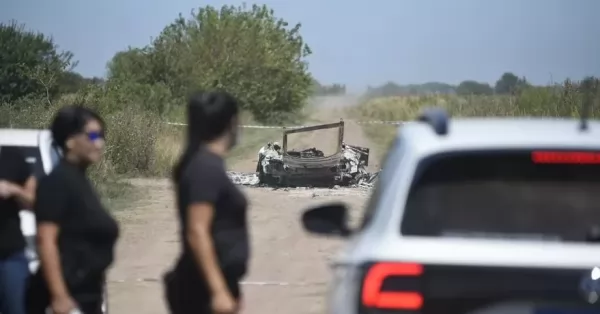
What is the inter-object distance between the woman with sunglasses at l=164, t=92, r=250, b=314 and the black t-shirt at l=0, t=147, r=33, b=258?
4.47 ft

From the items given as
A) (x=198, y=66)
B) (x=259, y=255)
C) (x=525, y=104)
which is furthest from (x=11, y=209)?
(x=198, y=66)

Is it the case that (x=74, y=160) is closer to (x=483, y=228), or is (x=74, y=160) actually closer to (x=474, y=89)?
(x=483, y=228)

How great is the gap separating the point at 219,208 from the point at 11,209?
5.55 ft

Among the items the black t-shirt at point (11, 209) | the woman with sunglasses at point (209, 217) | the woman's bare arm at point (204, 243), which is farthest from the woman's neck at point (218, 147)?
the black t-shirt at point (11, 209)

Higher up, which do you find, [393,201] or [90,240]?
[393,201]

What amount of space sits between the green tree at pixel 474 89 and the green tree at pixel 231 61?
13891 millimetres

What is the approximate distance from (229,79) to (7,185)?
153 feet

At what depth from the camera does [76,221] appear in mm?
5055

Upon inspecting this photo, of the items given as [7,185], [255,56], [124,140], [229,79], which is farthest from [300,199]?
[255,56]

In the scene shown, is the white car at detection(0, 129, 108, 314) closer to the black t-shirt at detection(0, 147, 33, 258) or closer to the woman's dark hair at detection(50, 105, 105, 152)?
the black t-shirt at detection(0, 147, 33, 258)

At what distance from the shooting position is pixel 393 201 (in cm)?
390

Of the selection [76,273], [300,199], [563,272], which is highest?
[563,272]

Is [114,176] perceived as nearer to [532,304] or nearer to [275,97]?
[532,304]

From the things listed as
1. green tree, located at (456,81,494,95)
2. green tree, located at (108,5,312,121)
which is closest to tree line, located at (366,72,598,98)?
green tree, located at (456,81,494,95)
